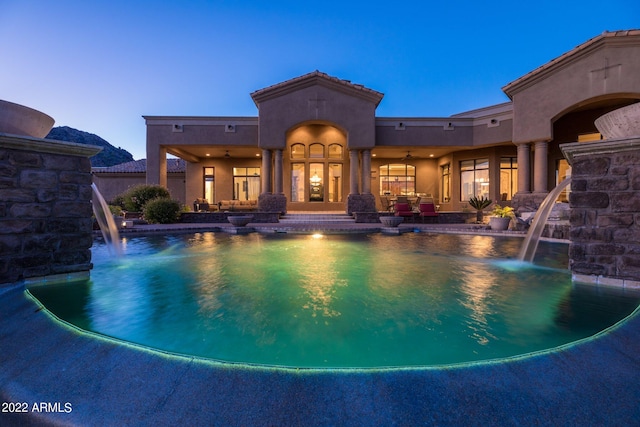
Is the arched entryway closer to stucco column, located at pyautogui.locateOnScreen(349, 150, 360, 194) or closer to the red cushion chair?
stucco column, located at pyautogui.locateOnScreen(349, 150, 360, 194)

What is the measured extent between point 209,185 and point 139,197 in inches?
298

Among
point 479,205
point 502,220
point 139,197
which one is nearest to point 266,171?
point 139,197

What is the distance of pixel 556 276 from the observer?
4863 mm

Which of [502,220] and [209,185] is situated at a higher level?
[209,185]

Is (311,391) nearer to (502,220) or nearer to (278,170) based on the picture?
(502,220)

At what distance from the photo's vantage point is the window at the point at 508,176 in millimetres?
20156

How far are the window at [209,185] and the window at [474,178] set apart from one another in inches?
752

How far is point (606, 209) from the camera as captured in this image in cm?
400

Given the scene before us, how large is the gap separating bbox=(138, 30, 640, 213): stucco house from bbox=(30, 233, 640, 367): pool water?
12.0 meters

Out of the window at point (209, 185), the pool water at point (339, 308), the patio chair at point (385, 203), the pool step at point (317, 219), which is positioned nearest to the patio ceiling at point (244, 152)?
the window at point (209, 185)

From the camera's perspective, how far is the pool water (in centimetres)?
240

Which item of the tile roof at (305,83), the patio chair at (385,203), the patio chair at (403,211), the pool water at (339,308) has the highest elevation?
the tile roof at (305,83)

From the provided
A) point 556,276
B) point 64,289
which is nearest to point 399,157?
point 556,276

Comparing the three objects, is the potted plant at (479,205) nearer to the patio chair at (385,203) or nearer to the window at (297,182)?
the patio chair at (385,203)
